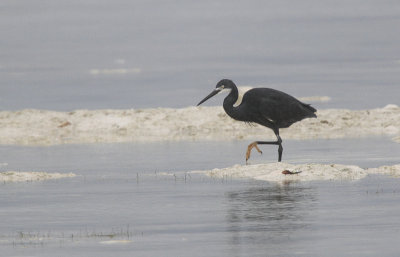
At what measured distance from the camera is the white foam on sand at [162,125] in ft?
144

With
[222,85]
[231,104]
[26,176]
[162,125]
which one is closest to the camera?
[26,176]

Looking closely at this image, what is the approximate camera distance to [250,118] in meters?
21.5

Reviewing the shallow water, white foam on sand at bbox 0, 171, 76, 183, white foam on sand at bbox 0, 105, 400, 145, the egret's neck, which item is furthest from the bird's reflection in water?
white foam on sand at bbox 0, 105, 400, 145

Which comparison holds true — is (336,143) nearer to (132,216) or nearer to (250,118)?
(250,118)

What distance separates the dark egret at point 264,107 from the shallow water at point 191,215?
1.94 meters

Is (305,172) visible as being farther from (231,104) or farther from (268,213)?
(268,213)

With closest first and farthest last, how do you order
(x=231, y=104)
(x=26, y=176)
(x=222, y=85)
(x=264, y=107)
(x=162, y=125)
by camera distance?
(x=26, y=176) < (x=264, y=107) < (x=231, y=104) < (x=222, y=85) < (x=162, y=125)

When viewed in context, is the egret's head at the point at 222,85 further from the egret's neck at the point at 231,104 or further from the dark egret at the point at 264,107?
the egret's neck at the point at 231,104

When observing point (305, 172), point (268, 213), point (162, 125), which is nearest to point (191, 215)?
point (268, 213)

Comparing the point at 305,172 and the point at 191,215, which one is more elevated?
the point at 305,172

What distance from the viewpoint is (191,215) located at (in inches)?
508

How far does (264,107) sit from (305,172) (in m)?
3.04

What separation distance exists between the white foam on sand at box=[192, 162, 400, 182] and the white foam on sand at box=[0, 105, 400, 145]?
20.9 metres

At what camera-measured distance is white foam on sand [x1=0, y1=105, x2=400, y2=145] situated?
144 ft
